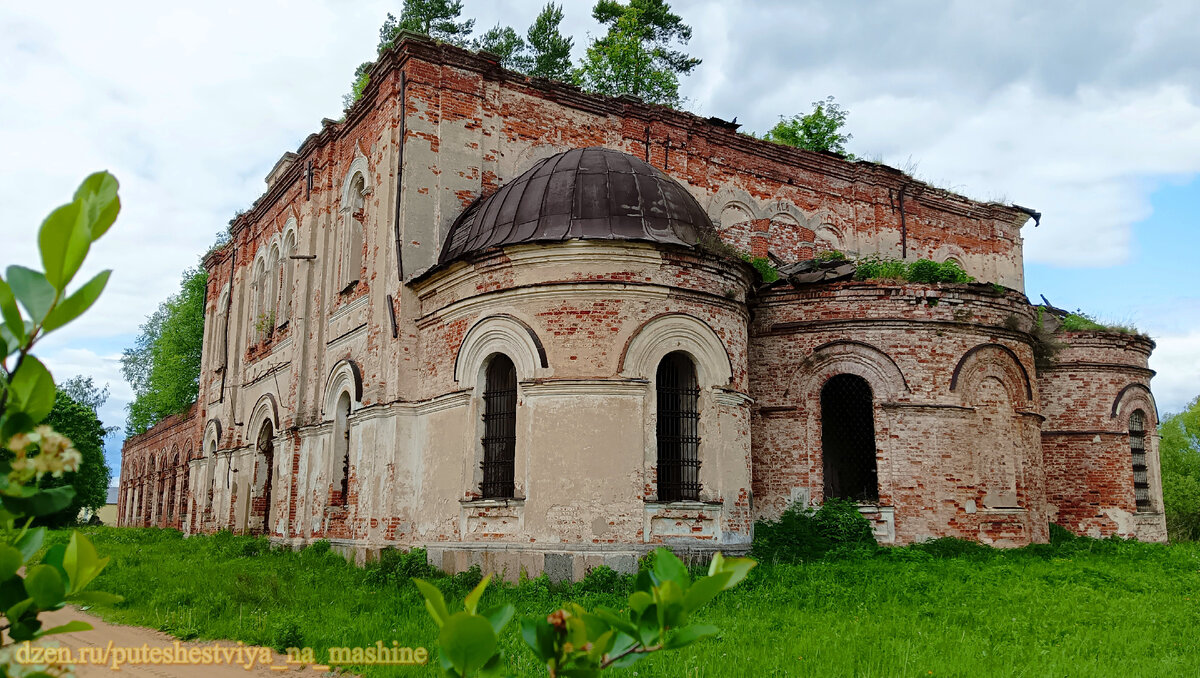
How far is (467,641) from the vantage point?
5.35ft

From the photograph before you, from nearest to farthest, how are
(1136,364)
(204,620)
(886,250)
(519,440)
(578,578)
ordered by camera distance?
(204,620) < (578,578) < (519,440) < (1136,364) < (886,250)

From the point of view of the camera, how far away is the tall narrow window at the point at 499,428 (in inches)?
487

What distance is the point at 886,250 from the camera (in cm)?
→ 1989

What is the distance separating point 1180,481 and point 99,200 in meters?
36.5

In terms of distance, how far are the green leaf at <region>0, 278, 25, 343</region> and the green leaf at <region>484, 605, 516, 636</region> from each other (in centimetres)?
103

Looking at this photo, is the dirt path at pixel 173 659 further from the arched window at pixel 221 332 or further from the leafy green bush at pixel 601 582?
the arched window at pixel 221 332

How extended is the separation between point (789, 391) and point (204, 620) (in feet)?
29.6

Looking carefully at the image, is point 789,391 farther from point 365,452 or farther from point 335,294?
point 335,294

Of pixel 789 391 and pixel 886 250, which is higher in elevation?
pixel 886 250

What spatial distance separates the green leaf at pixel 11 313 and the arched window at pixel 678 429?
10928mm

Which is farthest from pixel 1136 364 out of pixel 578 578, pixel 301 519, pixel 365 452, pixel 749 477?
pixel 301 519

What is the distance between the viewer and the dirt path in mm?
7785

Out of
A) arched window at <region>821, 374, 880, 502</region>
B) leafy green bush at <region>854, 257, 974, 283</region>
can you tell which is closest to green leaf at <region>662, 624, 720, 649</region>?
arched window at <region>821, 374, 880, 502</region>

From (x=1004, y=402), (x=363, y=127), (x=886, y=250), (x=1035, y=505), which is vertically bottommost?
(x=1035, y=505)
